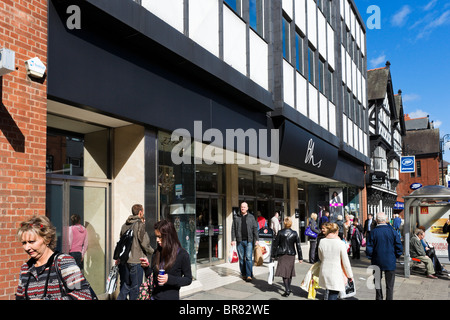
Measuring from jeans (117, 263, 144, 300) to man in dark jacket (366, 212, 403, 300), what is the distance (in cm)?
405

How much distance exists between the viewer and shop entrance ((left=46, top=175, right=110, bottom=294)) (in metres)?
6.94

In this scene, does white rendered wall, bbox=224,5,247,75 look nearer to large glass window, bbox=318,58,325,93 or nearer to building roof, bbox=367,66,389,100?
large glass window, bbox=318,58,325,93

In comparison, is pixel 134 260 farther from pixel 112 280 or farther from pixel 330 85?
pixel 330 85

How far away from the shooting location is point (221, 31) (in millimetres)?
9219

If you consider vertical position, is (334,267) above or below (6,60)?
below

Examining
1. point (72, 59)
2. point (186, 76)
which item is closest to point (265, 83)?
point (186, 76)

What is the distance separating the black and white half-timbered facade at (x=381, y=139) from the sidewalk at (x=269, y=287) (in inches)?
679

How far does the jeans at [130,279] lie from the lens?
6680mm

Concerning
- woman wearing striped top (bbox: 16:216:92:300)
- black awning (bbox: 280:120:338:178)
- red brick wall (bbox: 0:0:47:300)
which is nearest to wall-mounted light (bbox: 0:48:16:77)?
red brick wall (bbox: 0:0:47:300)

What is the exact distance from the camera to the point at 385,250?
22.5ft

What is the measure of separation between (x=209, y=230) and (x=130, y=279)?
235 inches

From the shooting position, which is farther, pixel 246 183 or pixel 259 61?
pixel 246 183

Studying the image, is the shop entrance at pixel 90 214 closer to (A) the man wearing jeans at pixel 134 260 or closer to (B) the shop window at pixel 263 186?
(A) the man wearing jeans at pixel 134 260

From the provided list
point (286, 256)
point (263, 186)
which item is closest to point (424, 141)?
point (263, 186)
